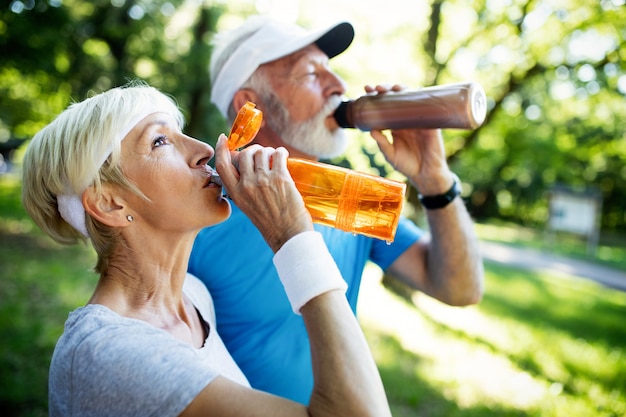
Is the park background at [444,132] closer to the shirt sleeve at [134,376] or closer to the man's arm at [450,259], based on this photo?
the man's arm at [450,259]

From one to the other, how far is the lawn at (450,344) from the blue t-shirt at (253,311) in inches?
127

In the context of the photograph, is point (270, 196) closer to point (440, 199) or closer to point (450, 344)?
point (440, 199)

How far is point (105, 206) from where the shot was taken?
1.51 meters

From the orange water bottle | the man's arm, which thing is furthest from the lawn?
the orange water bottle

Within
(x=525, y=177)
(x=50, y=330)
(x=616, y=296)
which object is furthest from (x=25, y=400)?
(x=525, y=177)

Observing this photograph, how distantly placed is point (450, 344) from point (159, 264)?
6.11 m

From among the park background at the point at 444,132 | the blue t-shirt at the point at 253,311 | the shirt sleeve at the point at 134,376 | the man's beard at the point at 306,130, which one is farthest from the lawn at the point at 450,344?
the shirt sleeve at the point at 134,376

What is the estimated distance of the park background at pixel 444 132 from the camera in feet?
18.4

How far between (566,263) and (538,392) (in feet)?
41.3

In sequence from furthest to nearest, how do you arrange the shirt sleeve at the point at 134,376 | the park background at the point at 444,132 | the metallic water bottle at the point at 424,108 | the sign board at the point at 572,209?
the sign board at the point at 572,209
the park background at the point at 444,132
the metallic water bottle at the point at 424,108
the shirt sleeve at the point at 134,376

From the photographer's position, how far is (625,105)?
385 inches

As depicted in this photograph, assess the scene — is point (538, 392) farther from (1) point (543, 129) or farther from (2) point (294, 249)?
(1) point (543, 129)

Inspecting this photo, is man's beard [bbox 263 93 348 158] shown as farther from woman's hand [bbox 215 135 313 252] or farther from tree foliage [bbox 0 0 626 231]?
tree foliage [bbox 0 0 626 231]

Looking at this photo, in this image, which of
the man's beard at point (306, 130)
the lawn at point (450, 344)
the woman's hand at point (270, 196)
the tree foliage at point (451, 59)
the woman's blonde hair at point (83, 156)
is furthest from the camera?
the tree foliage at point (451, 59)
